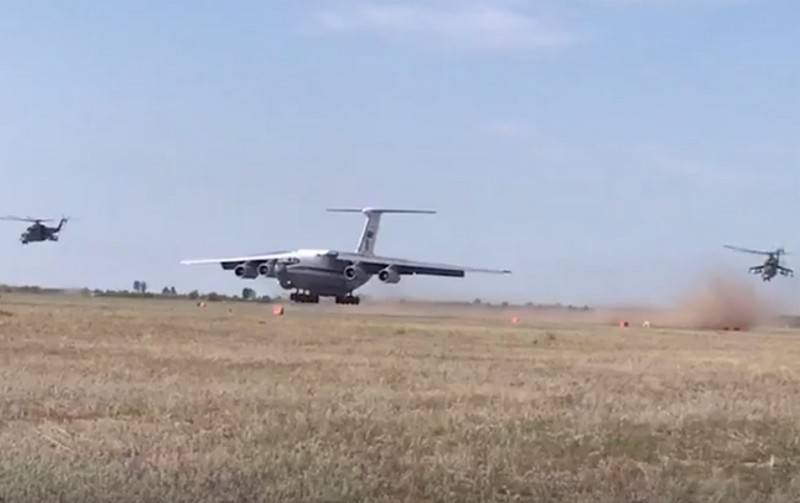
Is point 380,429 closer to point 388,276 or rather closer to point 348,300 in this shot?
point 348,300

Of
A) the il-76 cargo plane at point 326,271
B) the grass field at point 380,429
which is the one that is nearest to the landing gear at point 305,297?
the il-76 cargo plane at point 326,271

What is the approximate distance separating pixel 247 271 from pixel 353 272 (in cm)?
812

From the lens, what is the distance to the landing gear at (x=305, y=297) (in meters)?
92.8

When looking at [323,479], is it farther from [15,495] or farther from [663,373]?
[663,373]

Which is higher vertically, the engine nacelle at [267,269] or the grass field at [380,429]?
the engine nacelle at [267,269]

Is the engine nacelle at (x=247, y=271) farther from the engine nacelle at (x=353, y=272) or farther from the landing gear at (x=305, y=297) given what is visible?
the engine nacelle at (x=353, y=272)

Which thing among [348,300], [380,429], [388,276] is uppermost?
[388,276]

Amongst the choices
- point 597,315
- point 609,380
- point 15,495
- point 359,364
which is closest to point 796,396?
point 609,380

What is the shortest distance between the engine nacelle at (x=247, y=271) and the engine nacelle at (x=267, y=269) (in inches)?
26.6

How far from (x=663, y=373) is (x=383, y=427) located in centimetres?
1351

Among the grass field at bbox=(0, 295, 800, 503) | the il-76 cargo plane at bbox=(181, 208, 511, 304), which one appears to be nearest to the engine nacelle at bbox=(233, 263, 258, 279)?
the il-76 cargo plane at bbox=(181, 208, 511, 304)

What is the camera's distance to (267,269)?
307 feet

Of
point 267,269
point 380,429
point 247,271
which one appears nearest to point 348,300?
point 267,269

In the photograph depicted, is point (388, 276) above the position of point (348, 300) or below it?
above
